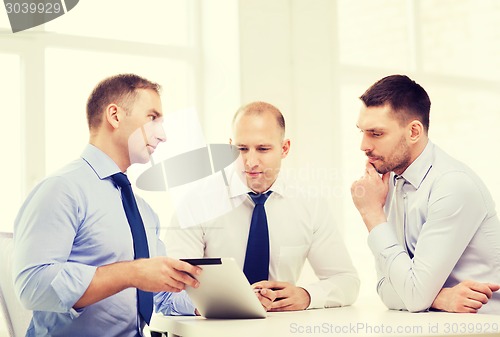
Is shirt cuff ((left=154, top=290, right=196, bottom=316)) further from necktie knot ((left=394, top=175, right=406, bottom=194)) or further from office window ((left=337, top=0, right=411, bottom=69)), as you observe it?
office window ((left=337, top=0, right=411, bottom=69))

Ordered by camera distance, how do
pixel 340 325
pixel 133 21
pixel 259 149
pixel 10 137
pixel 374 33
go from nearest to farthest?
pixel 340 325 < pixel 259 149 < pixel 10 137 < pixel 133 21 < pixel 374 33

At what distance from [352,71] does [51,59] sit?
1.75 meters

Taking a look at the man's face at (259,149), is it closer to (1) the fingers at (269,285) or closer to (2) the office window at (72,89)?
(1) the fingers at (269,285)

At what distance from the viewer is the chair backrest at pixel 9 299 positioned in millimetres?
1826

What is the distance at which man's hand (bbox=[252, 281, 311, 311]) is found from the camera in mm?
2035

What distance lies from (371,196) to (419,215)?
0.15m

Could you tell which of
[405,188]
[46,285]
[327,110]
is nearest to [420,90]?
[405,188]

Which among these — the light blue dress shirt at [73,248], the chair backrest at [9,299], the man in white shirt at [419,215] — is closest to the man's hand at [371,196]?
the man in white shirt at [419,215]

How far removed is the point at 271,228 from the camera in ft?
7.91

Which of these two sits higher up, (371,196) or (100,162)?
(100,162)

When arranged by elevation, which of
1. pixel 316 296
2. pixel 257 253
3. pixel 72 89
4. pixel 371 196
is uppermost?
pixel 72 89

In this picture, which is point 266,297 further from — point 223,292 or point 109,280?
point 109,280

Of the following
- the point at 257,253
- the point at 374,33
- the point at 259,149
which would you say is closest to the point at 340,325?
the point at 257,253

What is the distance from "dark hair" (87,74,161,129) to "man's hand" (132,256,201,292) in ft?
1.74
